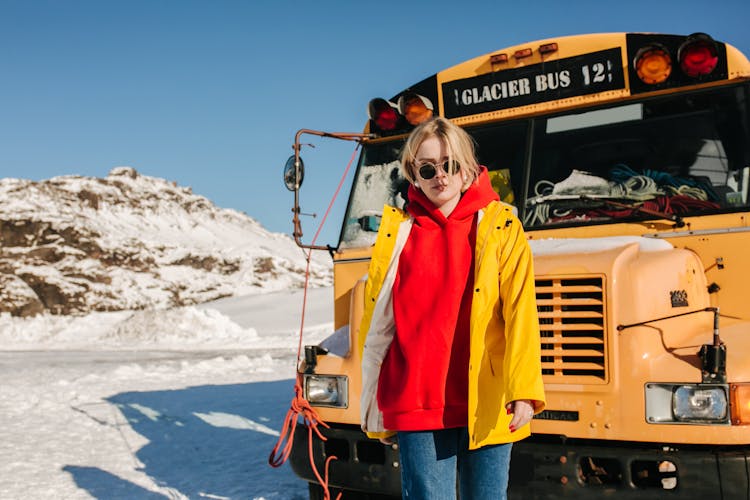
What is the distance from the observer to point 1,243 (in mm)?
64188

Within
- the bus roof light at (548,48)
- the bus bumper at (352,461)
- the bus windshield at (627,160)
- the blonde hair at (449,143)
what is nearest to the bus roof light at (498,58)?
the bus roof light at (548,48)

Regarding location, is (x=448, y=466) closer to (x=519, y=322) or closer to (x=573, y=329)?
(x=519, y=322)

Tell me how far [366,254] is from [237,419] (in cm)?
450

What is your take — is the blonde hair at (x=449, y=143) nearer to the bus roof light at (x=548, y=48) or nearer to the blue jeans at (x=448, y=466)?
the blue jeans at (x=448, y=466)

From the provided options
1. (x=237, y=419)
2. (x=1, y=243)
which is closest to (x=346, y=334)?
(x=237, y=419)

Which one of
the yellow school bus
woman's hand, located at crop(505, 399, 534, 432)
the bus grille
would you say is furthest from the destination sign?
woman's hand, located at crop(505, 399, 534, 432)

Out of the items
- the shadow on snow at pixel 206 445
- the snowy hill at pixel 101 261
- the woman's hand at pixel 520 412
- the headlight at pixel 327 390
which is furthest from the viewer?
the snowy hill at pixel 101 261

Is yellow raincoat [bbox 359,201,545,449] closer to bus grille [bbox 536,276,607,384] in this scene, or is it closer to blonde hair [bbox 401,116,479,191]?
blonde hair [bbox 401,116,479,191]

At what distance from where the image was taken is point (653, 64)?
3.82 meters

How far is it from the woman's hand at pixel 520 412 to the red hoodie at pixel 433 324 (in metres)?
0.18

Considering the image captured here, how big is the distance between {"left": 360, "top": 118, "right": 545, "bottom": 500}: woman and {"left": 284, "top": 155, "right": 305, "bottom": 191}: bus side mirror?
6.78 ft

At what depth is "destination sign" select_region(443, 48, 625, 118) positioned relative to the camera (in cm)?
397

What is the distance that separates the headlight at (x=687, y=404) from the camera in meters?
2.75

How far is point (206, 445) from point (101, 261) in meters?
71.1
